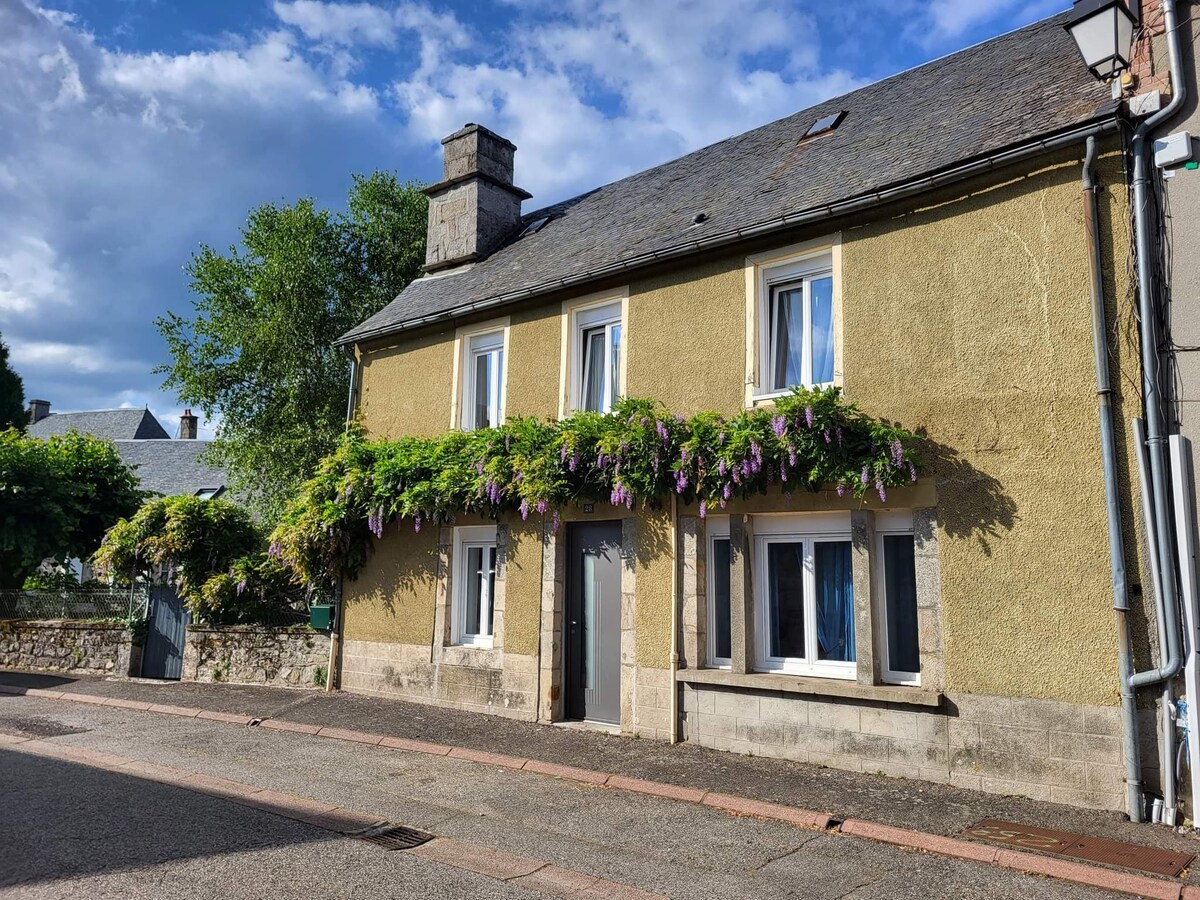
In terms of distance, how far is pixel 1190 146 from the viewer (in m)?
6.88

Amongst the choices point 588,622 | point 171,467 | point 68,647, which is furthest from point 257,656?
point 171,467

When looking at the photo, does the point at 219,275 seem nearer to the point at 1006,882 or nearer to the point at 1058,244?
the point at 1058,244

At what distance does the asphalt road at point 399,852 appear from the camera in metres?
5.15

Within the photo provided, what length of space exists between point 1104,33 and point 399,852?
28.4ft

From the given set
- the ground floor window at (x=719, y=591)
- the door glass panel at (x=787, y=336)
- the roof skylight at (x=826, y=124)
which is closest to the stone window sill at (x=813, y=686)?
the ground floor window at (x=719, y=591)

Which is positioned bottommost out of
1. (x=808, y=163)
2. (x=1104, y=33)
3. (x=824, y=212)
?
(x=824, y=212)

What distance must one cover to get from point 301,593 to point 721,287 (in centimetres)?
917

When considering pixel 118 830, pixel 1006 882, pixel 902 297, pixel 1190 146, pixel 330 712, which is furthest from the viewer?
pixel 330 712

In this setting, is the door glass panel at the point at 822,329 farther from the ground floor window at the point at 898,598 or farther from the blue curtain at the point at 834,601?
the blue curtain at the point at 834,601

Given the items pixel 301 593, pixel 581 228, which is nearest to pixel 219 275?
pixel 301 593

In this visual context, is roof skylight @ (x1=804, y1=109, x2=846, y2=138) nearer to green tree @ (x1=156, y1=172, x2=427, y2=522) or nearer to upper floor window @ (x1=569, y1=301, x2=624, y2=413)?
upper floor window @ (x1=569, y1=301, x2=624, y2=413)

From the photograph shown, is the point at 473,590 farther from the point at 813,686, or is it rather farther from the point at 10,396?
the point at 10,396

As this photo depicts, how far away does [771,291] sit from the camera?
9570mm

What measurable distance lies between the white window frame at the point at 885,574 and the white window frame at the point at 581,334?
12.0 ft
